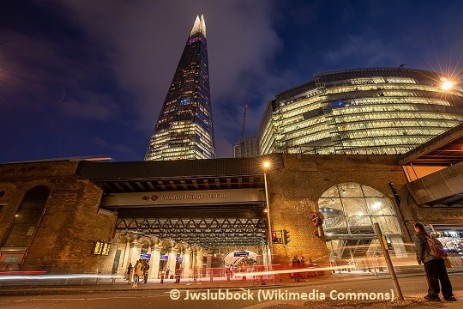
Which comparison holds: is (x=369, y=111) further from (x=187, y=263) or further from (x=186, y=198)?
(x=186, y=198)

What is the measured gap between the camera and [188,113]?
535 ft

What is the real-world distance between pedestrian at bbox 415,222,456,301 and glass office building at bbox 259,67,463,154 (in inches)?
2455

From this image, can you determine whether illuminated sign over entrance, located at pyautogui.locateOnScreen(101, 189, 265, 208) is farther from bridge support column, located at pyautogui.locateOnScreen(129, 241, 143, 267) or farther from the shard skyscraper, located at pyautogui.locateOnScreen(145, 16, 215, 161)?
the shard skyscraper, located at pyautogui.locateOnScreen(145, 16, 215, 161)

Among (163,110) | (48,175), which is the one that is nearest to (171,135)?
(163,110)

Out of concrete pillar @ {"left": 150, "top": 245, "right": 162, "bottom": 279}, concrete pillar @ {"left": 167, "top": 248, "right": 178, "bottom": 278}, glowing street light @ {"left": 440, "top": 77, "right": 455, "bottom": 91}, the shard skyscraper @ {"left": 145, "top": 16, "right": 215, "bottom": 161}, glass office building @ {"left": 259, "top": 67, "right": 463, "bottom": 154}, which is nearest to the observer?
glowing street light @ {"left": 440, "top": 77, "right": 455, "bottom": 91}

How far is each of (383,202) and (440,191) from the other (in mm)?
3406

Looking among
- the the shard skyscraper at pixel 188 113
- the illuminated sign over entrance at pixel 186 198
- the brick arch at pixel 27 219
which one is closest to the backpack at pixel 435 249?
the illuminated sign over entrance at pixel 186 198

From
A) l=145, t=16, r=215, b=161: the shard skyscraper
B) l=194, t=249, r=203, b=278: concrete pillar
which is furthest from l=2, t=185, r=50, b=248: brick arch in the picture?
l=145, t=16, r=215, b=161: the shard skyscraper

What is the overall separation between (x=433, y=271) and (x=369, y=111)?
3122 inches

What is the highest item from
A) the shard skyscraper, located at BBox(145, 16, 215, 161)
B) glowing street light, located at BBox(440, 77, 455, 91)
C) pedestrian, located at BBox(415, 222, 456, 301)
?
the shard skyscraper, located at BBox(145, 16, 215, 161)

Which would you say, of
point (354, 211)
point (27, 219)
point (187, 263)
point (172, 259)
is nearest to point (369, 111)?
point (187, 263)

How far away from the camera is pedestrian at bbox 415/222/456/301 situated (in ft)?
16.8

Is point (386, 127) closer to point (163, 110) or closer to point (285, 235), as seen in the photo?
point (285, 235)

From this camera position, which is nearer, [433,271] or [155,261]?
[433,271]
